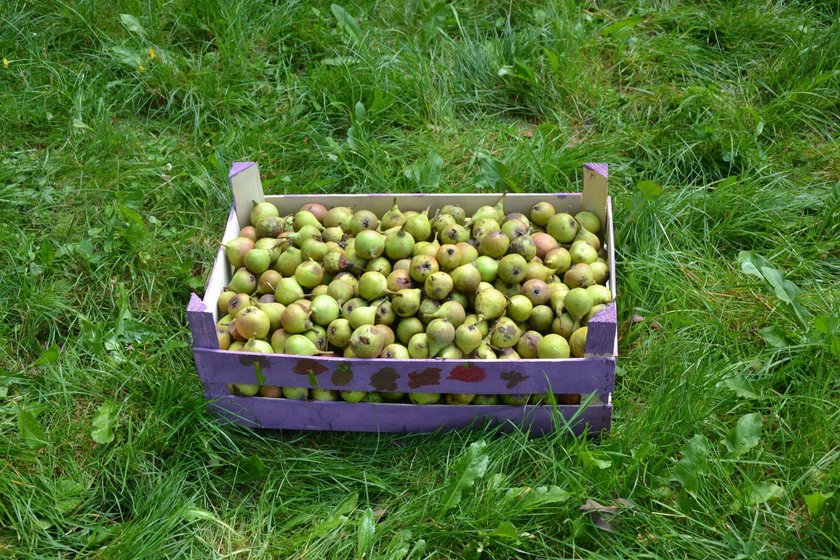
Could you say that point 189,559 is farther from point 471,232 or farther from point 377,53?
point 377,53

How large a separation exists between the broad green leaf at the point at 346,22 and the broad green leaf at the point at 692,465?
323 centimetres

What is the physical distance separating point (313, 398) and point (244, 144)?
75.5 inches

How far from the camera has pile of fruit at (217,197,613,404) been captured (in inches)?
124

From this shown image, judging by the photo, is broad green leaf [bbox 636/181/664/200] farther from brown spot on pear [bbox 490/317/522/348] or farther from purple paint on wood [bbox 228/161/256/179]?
purple paint on wood [bbox 228/161/256/179]

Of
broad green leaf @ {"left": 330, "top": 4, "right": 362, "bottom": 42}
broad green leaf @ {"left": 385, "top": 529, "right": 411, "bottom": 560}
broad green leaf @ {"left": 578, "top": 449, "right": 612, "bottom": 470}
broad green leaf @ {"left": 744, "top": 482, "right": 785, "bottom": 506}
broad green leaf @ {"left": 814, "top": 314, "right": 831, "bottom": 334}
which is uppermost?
broad green leaf @ {"left": 330, "top": 4, "right": 362, "bottom": 42}

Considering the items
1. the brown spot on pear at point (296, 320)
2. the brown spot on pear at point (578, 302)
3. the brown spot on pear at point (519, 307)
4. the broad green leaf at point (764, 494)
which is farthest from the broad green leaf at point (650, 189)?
the brown spot on pear at point (296, 320)

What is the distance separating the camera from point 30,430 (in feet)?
10.6

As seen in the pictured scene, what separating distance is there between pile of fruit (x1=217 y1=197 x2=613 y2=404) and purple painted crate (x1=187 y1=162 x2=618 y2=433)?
71mm

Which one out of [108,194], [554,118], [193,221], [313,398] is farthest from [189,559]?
[554,118]

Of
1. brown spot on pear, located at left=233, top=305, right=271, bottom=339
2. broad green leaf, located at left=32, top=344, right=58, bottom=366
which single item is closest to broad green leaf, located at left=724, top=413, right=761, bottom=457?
brown spot on pear, located at left=233, top=305, right=271, bottom=339

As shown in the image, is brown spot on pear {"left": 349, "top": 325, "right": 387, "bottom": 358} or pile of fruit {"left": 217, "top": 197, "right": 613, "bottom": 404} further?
pile of fruit {"left": 217, "top": 197, "right": 613, "bottom": 404}

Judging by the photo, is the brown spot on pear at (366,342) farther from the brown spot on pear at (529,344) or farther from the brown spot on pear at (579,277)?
the brown spot on pear at (579,277)

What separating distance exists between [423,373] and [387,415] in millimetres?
291

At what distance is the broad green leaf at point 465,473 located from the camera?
9.53 feet
